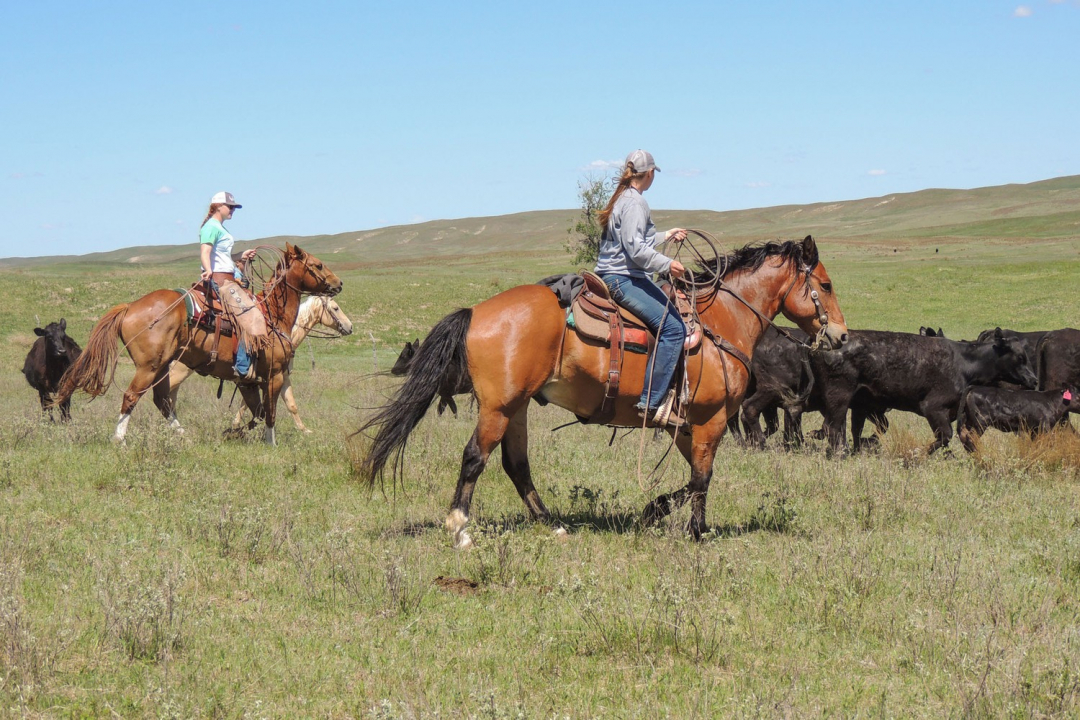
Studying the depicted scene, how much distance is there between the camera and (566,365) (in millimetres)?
7430

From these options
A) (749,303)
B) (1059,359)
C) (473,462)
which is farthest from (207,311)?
(1059,359)

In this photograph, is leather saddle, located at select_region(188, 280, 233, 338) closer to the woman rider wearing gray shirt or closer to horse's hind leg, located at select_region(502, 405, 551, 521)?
horse's hind leg, located at select_region(502, 405, 551, 521)

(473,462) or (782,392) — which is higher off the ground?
(473,462)

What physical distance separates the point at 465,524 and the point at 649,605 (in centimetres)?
196

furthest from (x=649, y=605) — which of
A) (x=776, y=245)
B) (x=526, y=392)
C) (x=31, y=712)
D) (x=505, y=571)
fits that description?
(x=776, y=245)

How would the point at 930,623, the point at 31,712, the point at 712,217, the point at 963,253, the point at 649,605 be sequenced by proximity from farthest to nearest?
the point at 712,217 < the point at 963,253 < the point at 649,605 < the point at 930,623 < the point at 31,712

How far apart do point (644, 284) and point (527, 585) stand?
2.55 m

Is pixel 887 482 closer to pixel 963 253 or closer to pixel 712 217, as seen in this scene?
pixel 963 253

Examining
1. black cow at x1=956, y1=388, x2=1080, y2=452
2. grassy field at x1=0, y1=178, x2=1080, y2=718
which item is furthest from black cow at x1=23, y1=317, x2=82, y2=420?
black cow at x1=956, y1=388, x2=1080, y2=452

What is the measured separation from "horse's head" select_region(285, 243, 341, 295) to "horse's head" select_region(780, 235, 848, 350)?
6529 millimetres

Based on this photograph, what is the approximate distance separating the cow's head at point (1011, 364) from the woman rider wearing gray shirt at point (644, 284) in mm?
8516

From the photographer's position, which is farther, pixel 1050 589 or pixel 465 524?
pixel 465 524

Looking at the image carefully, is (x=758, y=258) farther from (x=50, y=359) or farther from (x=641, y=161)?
(x=50, y=359)

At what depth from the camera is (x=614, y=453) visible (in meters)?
11.5
